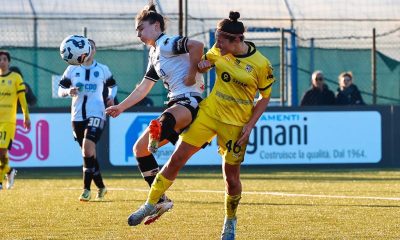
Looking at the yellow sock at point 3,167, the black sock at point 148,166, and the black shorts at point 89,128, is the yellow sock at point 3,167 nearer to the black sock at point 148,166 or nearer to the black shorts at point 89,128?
the black shorts at point 89,128

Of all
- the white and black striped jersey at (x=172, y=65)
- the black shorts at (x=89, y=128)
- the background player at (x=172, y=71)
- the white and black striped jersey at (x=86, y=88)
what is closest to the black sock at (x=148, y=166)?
the background player at (x=172, y=71)

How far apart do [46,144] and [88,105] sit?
7107mm

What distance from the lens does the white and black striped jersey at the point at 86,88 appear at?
54.1 feet

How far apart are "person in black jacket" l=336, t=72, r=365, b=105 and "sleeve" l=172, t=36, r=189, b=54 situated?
43.2 feet

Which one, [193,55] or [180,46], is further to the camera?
[180,46]

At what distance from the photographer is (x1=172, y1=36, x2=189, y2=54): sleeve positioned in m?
11.8

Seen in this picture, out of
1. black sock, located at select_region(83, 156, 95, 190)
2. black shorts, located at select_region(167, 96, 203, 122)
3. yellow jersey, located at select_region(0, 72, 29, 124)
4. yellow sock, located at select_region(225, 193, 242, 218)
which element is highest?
black shorts, located at select_region(167, 96, 203, 122)

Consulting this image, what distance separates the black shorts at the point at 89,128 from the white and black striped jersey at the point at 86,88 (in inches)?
2.3

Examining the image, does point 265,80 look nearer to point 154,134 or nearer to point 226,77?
point 226,77

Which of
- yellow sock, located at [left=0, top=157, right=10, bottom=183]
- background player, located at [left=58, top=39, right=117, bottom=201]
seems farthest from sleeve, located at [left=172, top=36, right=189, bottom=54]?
yellow sock, located at [left=0, top=157, right=10, bottom=183]

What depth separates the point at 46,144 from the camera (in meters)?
23.4

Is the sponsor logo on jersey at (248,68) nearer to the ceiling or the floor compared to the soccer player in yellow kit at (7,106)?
nearer to the ceiling

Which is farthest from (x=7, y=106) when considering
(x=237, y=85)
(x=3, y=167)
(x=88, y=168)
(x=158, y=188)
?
(x=237, y=85)

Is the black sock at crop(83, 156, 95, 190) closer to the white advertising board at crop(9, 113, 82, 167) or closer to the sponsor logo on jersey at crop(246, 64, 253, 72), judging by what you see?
the sponsor logo on jersey at crop(246, 64, 253, 72)
